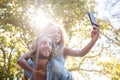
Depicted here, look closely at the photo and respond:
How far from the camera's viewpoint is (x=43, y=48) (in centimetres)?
223

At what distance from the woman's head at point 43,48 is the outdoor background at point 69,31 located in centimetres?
863

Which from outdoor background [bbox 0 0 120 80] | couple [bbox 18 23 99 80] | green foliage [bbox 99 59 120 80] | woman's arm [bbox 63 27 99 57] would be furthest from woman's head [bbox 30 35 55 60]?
green foliage [bbox 99 59 120 80]

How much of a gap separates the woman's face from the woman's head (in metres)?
0.09

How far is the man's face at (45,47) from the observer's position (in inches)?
87.6

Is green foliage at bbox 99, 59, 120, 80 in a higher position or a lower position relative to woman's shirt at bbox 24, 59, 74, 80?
lower

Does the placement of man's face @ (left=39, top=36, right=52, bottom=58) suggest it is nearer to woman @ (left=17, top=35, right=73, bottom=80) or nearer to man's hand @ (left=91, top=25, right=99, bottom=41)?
woman @ (left=17, top=35, right=73, bottom=80)

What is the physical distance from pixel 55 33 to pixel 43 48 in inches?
7.7

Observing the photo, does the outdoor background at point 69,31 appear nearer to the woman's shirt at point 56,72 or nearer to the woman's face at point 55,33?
the woman's face at point 55,33

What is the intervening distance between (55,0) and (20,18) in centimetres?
196

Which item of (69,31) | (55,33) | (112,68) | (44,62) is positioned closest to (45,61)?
(44,62)

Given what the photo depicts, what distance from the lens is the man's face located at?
2225mm

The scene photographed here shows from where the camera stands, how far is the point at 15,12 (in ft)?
49.3

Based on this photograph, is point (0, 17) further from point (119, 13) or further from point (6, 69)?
point (119, 13)

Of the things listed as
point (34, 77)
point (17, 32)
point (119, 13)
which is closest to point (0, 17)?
point (17, 32)
